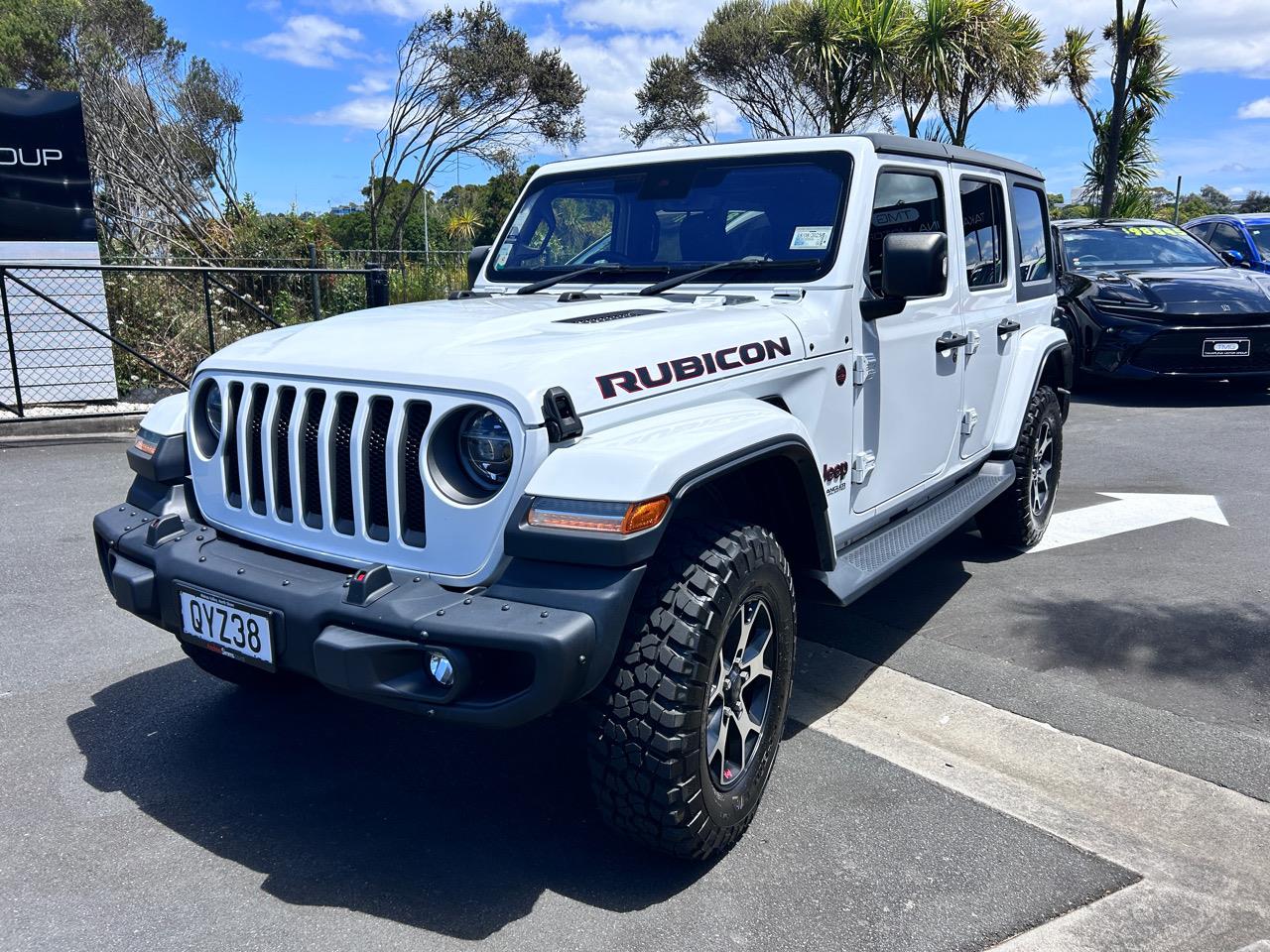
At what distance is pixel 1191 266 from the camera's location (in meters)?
10.5

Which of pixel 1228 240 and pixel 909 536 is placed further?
pixel 1228 240

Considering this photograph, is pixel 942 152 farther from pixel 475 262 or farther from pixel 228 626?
pixel 228 626

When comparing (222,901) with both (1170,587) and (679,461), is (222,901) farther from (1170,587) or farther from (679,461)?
(1170,587)

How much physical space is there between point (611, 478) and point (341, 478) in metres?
0.80

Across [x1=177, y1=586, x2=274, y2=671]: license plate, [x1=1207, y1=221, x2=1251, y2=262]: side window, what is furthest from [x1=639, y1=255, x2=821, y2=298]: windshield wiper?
[x1=1207, y1=221, x2=1251, y2=262]: side window

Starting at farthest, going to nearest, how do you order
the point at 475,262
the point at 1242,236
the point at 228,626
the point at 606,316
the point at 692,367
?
the point at 1242,236 → the point at 475,262 → the point at 606,316 → the point at 692,367 → the point at 228,626

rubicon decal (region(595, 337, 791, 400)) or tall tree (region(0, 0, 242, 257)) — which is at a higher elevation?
tall tree (region(0, 0, 242, 257))

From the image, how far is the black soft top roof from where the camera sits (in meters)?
3.89

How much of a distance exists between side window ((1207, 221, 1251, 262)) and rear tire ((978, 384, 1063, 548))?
967cm

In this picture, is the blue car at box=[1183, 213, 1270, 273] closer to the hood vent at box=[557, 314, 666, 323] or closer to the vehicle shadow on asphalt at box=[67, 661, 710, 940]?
the hood vent at box=[557, 314, 666, 323]

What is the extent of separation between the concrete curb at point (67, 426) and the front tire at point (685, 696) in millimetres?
7737

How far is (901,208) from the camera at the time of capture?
13.1 ft

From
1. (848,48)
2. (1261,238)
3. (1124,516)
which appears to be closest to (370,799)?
(1124,516)

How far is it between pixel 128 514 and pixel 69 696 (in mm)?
1060
